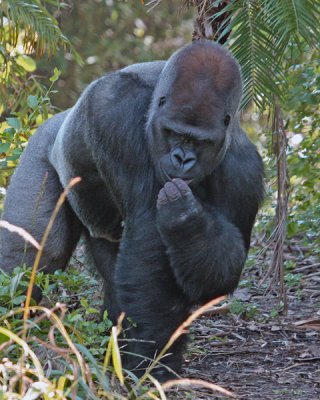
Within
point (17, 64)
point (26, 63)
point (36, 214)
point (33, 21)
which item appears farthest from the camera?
point (26, 63)

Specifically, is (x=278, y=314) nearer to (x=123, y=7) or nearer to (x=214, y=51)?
(x=214, y=51)

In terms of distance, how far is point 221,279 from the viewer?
3.43m

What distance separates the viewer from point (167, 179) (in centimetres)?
330

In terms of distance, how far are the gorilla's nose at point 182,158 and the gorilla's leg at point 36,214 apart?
2.76 feet

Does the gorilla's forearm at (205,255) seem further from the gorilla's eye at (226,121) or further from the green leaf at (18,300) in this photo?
the green leaf at (18,300)

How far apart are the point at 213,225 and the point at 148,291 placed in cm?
36

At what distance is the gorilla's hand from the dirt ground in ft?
2.04

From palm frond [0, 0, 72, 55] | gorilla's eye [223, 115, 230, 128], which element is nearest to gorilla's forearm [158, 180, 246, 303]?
gorilla's eye [223, 115, 230, 128]

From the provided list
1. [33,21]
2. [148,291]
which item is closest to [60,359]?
[148,291]

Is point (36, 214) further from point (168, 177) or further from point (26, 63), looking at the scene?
point (26, 63)

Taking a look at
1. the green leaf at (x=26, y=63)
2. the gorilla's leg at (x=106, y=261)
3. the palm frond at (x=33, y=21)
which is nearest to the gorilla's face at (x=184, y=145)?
the gorilla's leg at (x=106, y=261)

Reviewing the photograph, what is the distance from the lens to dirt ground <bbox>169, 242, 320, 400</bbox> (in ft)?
11.4

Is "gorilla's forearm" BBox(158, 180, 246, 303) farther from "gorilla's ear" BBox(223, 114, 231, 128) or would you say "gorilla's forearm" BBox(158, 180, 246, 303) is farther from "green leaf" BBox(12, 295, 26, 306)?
"green leaf" BBox(12, 295, 26, 306)

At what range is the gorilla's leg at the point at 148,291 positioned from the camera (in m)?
3.39
